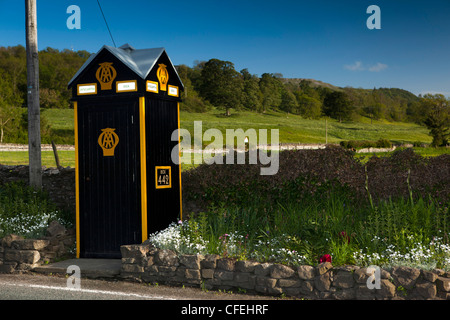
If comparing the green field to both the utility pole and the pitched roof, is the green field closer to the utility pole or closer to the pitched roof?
the utility pole

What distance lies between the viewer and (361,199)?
8617 mm

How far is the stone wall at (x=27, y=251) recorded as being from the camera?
7598mm

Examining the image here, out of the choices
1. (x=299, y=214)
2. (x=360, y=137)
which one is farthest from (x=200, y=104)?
(x=299, y=214)

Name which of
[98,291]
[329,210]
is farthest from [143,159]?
[329,210]

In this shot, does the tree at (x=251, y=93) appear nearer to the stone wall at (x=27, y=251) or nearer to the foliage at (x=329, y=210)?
the foliage at (x=329, y=210)

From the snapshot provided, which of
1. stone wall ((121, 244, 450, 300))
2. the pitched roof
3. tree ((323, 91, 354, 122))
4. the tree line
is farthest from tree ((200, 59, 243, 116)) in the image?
stone wall ((121, 244, 450, 300))

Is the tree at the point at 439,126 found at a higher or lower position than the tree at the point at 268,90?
lower

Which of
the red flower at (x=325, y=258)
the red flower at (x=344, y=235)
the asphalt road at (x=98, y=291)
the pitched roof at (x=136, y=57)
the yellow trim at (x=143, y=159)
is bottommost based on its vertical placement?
the asphalt road at (x=98, y=291)

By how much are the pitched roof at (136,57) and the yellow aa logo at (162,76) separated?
24cm

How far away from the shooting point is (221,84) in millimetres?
76688

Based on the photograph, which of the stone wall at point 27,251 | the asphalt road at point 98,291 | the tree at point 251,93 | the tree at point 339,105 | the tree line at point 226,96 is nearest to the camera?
the asphalt road at point 98,291

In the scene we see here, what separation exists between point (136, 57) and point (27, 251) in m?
3.92
